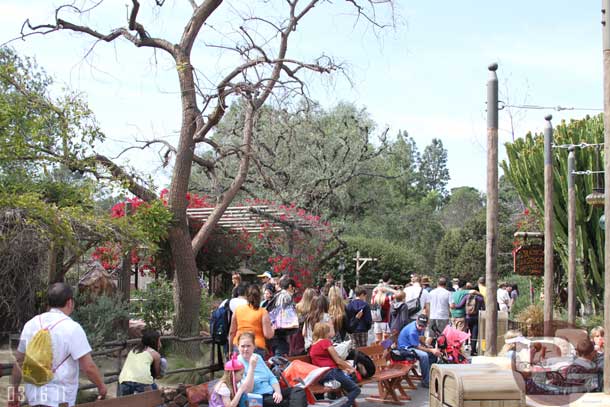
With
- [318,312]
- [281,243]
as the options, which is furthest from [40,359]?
[281,243]

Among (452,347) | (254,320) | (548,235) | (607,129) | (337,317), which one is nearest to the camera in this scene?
(607,129)

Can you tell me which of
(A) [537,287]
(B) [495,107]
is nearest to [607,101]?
(B) [495,107]

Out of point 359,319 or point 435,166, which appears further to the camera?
point 435,166

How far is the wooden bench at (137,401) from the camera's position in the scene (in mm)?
6590

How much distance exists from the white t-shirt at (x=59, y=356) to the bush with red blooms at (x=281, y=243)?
38.5 ft

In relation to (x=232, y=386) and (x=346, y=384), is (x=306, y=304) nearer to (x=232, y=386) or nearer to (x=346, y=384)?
(x=346, y=384)

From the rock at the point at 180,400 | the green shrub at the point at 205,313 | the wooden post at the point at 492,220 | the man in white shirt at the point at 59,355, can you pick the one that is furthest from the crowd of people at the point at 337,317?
the man in white shirt at the point at 59,355

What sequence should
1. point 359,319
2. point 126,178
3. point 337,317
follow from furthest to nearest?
point 359,319
point 126,178
point 337,317

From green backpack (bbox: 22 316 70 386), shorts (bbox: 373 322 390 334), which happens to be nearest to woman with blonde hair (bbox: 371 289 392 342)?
shorts (bbox: 373 322 390 334)

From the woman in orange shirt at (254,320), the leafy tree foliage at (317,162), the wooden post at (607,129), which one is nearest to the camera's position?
the wooden post at (607,129)

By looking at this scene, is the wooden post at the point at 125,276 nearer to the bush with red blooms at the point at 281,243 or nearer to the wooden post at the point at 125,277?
the wooden post at the point at 125,277

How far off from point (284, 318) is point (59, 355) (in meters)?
5.82

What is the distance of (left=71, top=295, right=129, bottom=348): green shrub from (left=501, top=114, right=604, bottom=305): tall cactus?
472 inches

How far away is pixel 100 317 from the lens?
1112 centimetres
